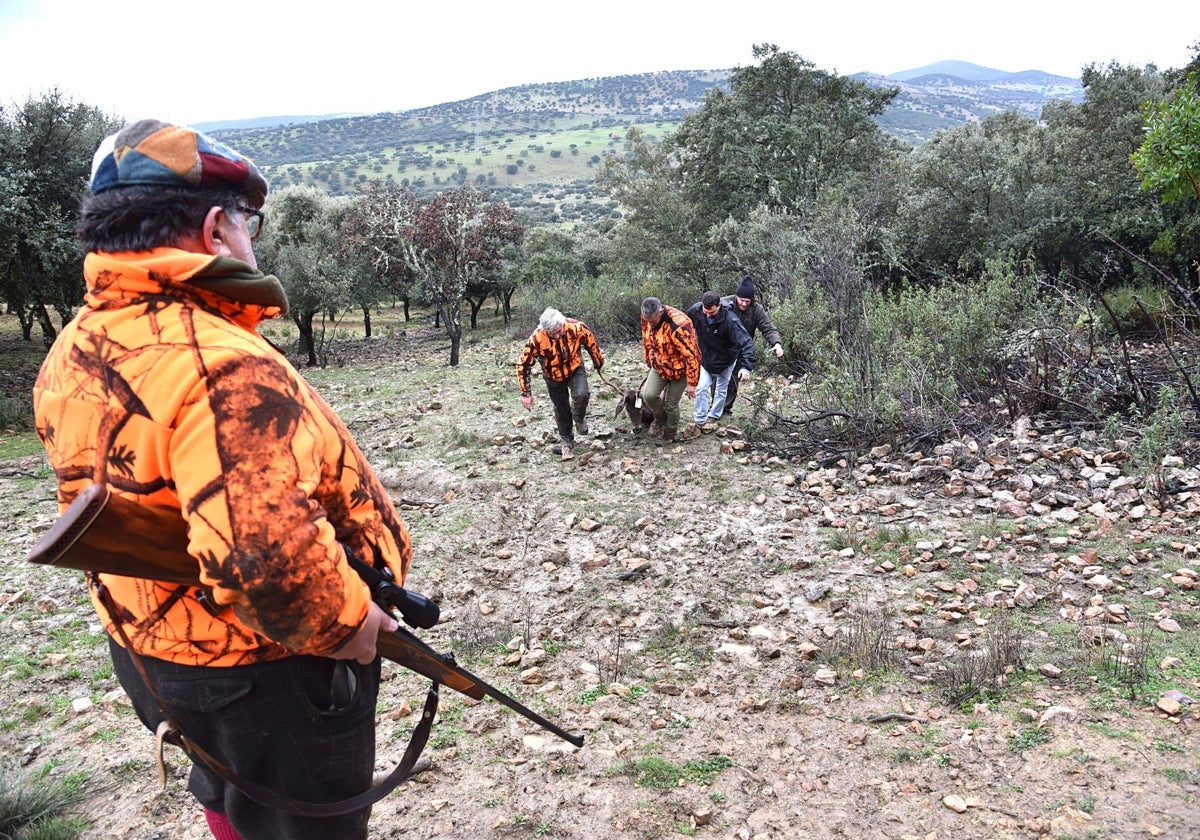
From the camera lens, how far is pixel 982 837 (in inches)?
107

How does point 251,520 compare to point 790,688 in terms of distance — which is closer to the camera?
point 251,520

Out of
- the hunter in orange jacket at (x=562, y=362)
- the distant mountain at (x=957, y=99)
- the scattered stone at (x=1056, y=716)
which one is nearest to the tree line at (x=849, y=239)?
the hunter in orange jacket at (x=562, y=362)

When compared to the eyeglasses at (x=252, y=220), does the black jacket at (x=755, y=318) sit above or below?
below

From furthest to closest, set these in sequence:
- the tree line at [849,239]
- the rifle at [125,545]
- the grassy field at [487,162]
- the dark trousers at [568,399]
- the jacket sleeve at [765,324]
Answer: the grassy field at [487,162], the jacket sleeve at [765,324], the dark trousers at [568,399], the tree line at [849,239], the rifle at [125,545]

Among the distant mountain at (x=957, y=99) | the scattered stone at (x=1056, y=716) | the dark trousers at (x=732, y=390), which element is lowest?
the scattered stone at (x=1056, y=716)

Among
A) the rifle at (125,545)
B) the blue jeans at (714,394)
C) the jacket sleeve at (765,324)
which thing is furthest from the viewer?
the jacket sleeve at (765,324)

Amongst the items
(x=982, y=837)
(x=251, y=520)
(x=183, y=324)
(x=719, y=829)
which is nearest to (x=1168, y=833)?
(x=982, y=837)

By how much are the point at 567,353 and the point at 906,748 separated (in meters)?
5.67

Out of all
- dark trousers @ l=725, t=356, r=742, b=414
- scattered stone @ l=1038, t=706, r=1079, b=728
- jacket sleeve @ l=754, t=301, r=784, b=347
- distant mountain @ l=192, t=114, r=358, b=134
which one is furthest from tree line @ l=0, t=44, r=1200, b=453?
distant mountain @ l=192, t=114, r=358, b=134

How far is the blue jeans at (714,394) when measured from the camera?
8820 mm

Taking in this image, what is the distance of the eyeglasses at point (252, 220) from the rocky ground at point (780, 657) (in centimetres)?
245

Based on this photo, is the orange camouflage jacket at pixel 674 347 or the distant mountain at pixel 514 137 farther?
the distant mountain at pixel 514 137

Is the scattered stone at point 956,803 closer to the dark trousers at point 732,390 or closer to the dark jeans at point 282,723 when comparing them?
the dark jeans at point 282,723

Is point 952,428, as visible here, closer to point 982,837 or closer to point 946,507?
point 946,507
